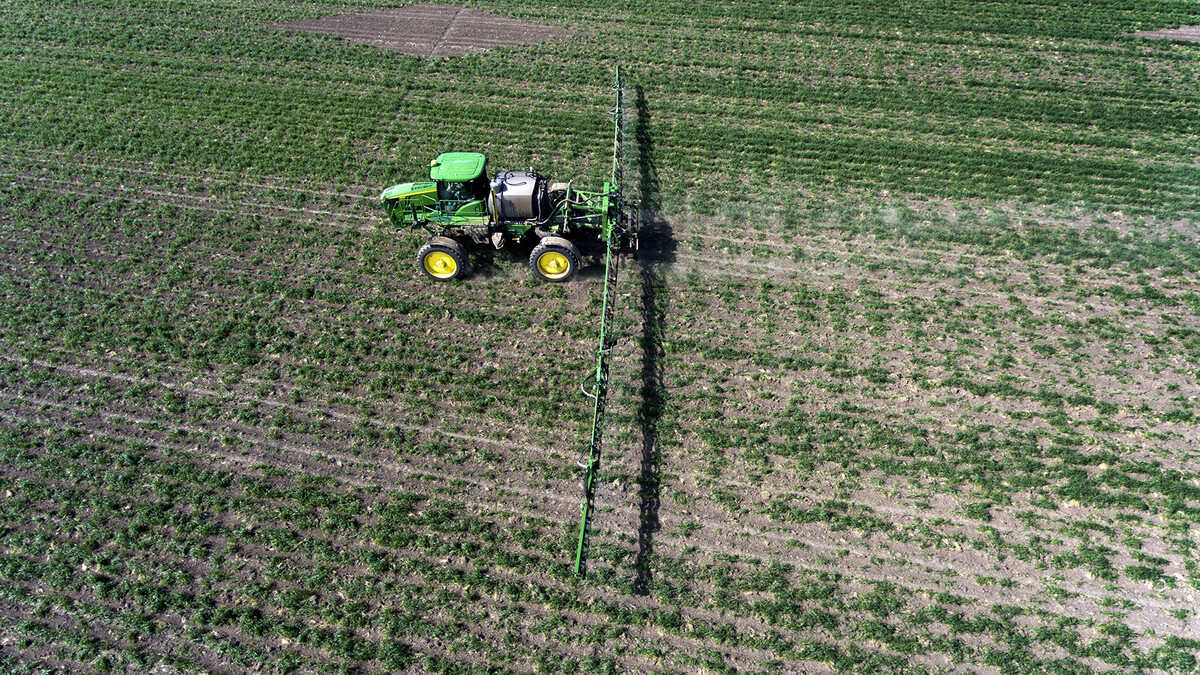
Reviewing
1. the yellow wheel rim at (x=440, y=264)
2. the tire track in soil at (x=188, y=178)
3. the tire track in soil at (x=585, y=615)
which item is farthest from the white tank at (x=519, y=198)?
the tire track in soil at (x=585, y=615)

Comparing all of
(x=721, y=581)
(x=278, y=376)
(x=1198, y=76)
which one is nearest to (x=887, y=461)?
(x=721, y=581)

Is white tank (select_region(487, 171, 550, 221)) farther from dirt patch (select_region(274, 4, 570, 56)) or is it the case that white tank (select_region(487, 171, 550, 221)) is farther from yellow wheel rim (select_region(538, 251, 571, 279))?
dirt patch (select_region(274, 4, 570, 56))

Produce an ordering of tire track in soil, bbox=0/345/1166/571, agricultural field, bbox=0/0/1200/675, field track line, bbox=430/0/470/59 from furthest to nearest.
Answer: field track line, bbox=430/0/470/59 < tire track in soil, bbox=0/345/1166/571 < agricultural field, bbox=0/0/1200/675

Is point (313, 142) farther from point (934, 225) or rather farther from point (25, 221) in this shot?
point (934, 225)

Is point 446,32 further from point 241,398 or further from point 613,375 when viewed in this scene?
point 613,375

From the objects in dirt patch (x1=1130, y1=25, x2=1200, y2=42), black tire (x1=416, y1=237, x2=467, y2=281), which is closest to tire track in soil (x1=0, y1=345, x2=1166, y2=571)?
black tire (x1=416, y1=237, x2=467, y2=281)
